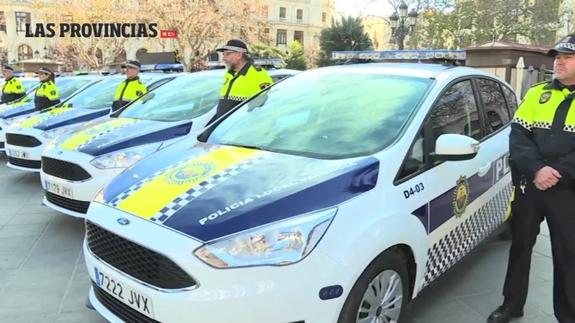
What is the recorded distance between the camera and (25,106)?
9.91m

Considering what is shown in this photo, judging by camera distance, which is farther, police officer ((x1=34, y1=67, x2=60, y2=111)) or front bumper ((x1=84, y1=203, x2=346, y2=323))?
police officer ((x1=34, y1=67, x2=60, y2=111))

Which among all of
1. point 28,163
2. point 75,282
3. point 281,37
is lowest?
point 75,282

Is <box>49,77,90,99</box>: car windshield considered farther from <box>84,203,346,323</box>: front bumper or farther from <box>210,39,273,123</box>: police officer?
<box>84,203,346,323</box>: front bumper

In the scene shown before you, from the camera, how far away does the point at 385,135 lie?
9.69ft

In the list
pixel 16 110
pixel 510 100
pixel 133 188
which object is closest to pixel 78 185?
pixel 133 188

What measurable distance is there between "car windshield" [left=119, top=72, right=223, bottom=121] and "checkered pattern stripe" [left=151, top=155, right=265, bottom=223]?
2842 millimetres

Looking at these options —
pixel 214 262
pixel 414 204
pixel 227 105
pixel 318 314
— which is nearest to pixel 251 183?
pixel 214 262

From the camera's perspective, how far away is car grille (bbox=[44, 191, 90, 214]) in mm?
4613

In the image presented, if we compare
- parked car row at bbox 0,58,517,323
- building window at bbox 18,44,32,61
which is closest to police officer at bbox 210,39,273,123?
parked car row at bbox 0,58,517,323

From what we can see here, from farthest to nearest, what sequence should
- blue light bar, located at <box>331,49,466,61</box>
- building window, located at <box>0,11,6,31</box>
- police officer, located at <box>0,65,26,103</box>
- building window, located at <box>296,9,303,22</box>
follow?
building window, located at <box>296,9,303,22</box> < building window, located at <box>0,11,6,31</box> < police officer, located at <box>0,65,26,103</box> < blue light bar, located at <box>331,49,466,61</box>

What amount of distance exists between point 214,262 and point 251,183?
52 centimetres

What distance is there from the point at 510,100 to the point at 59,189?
4.06m

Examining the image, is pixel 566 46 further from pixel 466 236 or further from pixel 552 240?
pixel 466 236

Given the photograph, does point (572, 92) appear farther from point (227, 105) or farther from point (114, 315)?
point (227, 105)
